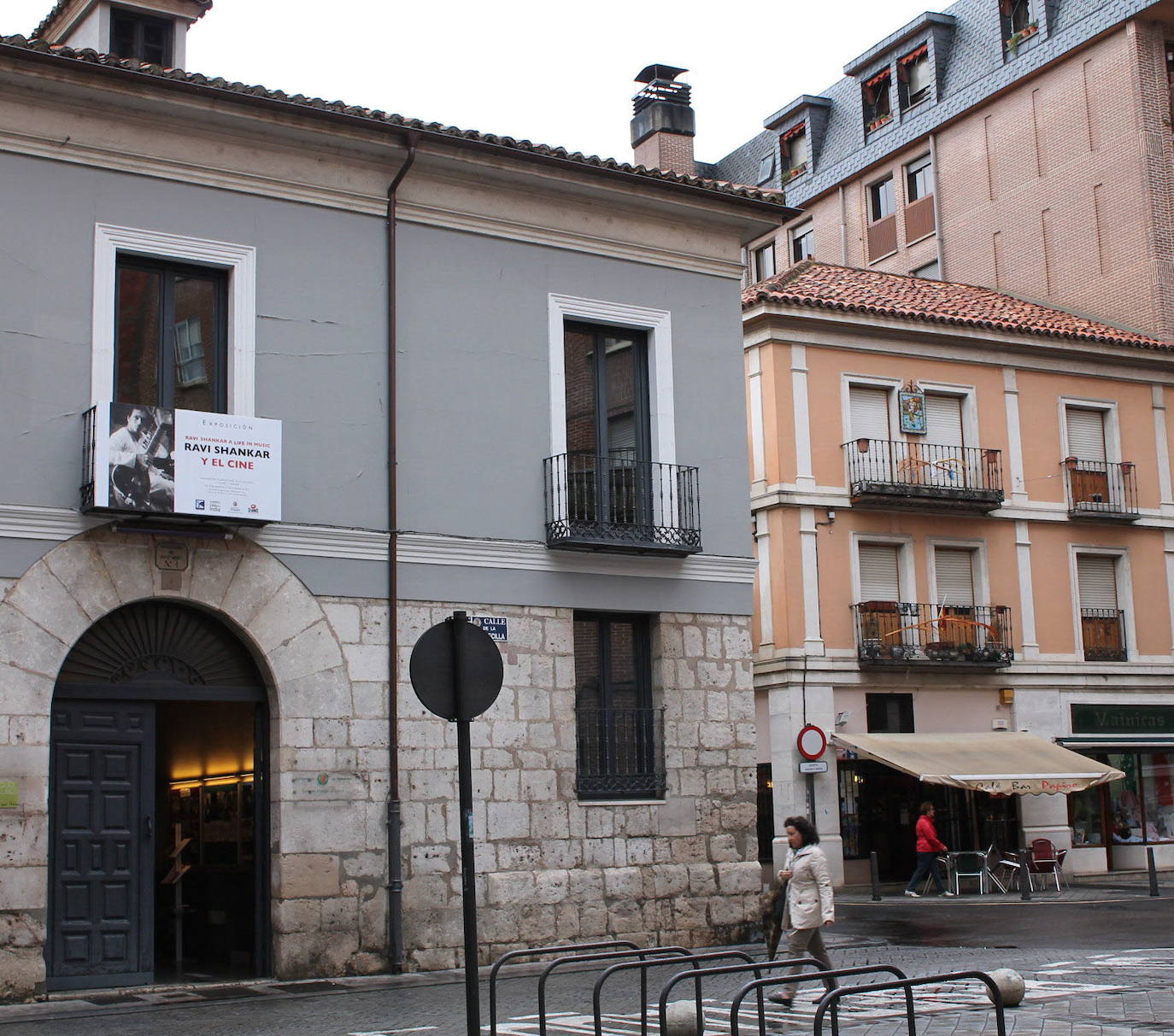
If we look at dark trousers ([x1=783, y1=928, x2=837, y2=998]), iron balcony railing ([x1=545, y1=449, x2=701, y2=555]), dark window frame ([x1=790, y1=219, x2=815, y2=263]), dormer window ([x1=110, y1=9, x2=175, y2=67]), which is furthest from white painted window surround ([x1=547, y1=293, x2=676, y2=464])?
dark window frame ([x1=790, y1=219, x2=815, y2=263])

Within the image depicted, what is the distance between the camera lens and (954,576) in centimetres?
2928

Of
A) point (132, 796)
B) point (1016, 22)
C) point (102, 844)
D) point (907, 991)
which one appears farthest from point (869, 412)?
point (907, 991)

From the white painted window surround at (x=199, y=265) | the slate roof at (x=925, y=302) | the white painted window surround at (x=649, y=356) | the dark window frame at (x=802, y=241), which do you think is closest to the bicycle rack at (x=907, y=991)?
the white painted window surround at (x=199, y=265)

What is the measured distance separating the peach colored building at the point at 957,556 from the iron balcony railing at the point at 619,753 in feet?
36.2

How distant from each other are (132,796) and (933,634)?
57.8 feet

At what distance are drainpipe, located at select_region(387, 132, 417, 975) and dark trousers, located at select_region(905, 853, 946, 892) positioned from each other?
13.2m

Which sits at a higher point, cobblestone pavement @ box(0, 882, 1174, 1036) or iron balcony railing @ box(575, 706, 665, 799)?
iron balcony railing @ box(575, 706, 665, 799)

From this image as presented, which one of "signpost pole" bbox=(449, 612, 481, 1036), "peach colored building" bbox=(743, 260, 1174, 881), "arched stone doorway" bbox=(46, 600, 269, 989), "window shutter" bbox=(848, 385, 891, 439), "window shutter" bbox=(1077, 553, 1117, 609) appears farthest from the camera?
"window shutter" bbox=(1077, 553, 1117, 609)

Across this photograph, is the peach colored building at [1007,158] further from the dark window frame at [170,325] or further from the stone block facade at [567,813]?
the dark window frame at [170,325]

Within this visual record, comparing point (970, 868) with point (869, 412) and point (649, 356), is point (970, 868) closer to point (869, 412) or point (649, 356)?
point (869, 412)

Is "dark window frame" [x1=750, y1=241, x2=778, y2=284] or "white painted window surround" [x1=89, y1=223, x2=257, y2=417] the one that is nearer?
"white painted window surround" [x1=89, y1=223, x2=257, y2=417]

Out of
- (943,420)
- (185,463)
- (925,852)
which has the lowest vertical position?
(925,852)

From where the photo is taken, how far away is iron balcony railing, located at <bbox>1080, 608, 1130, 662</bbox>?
30.2 metres

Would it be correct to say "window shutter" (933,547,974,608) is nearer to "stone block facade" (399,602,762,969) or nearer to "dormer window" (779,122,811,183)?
"stone block facade" (399,602,762,969)
